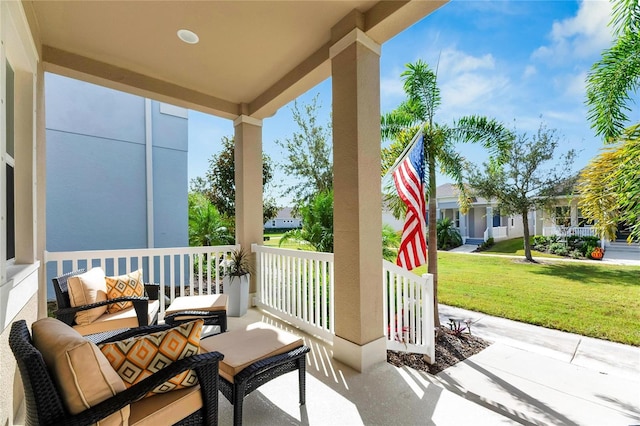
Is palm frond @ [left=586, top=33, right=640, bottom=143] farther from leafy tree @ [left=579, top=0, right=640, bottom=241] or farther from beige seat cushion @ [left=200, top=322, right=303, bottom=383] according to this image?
beige seat cushion @ [left=200, top=322, right=303, bottom=383]

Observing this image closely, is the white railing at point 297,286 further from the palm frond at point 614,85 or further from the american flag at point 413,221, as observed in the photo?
the palm frond at point 614,85

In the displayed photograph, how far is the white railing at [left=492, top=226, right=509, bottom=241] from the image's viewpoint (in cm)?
1484

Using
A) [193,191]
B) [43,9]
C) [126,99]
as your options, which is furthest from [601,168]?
[193,191]

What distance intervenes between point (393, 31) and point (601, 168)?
3.36 m

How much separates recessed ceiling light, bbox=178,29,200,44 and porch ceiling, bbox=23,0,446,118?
55mm

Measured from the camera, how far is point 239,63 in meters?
3.58

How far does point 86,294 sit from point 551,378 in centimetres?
495

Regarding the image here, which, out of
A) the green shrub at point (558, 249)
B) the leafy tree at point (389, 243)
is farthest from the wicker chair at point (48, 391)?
the green shrub at point (558, 249)

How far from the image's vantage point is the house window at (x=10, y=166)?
7.96ft

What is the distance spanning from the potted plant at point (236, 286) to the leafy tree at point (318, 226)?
145 cm

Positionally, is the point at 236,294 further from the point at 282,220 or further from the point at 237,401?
the point at 282,220

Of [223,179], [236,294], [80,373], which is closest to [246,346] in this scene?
[80,373]

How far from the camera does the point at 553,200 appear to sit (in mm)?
9969

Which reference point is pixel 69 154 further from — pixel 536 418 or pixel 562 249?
pixel 562 249
